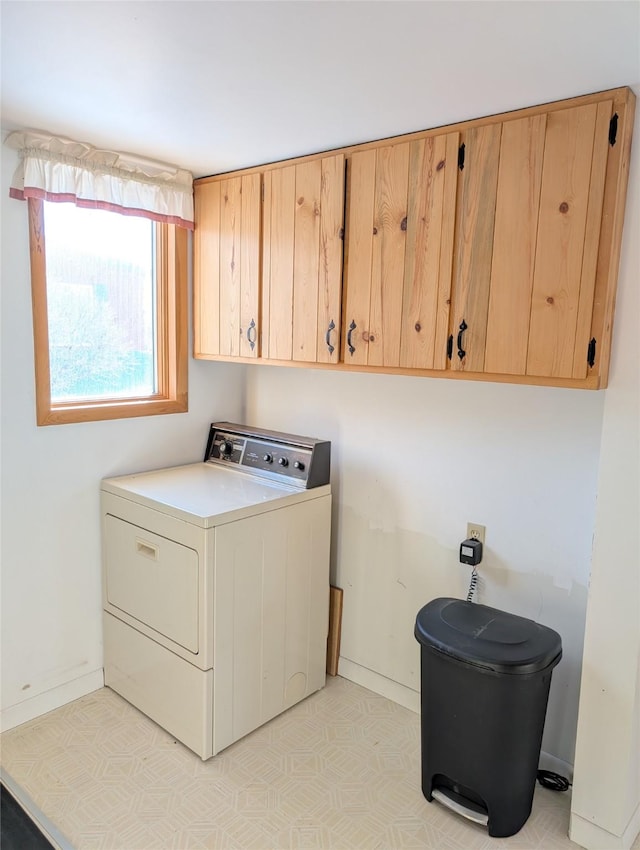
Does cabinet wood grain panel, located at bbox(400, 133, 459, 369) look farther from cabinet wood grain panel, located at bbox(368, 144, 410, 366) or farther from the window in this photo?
the window

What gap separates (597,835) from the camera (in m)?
1.79

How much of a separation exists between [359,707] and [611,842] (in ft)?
3.36

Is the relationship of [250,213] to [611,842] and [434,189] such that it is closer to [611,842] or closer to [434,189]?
[434,189]

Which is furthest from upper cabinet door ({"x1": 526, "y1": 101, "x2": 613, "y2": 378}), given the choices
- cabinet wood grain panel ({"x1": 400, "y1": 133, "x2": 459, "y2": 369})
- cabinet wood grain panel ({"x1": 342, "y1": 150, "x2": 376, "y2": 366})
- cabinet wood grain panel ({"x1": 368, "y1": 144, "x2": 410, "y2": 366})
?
cabinet wood grain panel ({"x1": 342, "y1": 150, "x2": 376, "y2": 366})

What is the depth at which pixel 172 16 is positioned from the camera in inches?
49.3

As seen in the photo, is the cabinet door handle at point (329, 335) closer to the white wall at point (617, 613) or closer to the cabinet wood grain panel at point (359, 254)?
the cabinet wood grain panel at point (359, 254)

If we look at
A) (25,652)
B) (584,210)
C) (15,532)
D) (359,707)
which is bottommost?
(359,707)

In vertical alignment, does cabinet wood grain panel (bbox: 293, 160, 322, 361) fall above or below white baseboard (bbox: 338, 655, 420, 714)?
above

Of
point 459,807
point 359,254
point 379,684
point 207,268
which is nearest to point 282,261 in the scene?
point 359,254

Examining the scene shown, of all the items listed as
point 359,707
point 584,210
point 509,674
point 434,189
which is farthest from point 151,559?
point 584,210

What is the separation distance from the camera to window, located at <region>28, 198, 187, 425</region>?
2258 mm

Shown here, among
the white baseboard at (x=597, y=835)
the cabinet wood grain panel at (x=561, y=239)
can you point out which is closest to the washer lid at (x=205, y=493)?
the cabinet wood grain panel at (x=561, y=239)

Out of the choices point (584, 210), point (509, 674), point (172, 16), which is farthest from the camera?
point (509, 674)

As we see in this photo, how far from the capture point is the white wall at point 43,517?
2156mm
